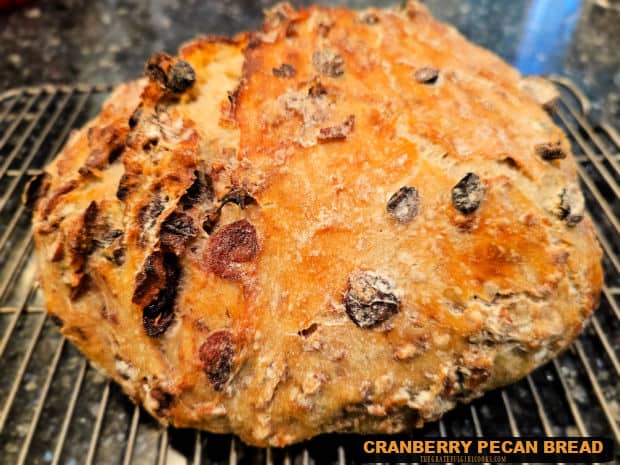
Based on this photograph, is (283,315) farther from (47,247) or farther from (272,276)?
(47,247)

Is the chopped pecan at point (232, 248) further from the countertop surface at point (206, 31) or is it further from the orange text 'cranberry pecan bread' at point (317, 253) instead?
the countertop surface at point (206, 31)

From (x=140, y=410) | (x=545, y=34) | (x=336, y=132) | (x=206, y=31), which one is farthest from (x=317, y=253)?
(x=545, y=34)

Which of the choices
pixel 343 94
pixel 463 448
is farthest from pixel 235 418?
pixel 343 94

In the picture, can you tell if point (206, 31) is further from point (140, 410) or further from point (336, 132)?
point (140, 410)

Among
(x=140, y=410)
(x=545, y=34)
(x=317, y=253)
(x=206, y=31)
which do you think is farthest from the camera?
(x=206, y=31)

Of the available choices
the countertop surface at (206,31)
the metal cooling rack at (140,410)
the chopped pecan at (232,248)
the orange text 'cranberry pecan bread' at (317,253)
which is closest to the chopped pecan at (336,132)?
the orange text 'cranberry pecan bread' at (317,253)

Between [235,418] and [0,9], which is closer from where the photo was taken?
[235,418]
